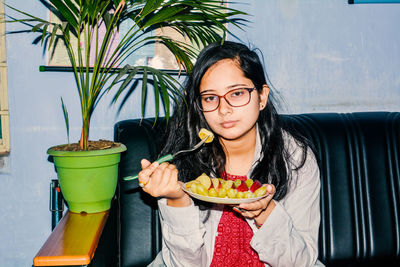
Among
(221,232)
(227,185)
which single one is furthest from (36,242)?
(227,185)

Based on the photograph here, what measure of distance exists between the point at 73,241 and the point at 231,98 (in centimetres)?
68

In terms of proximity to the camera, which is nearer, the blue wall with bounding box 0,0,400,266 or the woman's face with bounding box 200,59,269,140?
the woman's face with bounding box 200,59,269,140

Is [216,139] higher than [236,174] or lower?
higher

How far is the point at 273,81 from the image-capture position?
1.83 meters

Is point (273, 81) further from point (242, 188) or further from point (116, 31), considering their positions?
point (242, 188)

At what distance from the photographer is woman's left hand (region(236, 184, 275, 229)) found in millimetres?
935

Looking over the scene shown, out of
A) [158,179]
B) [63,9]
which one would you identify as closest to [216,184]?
[158,179]

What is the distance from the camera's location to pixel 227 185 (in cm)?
95

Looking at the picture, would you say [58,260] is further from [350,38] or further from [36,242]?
[350,38]

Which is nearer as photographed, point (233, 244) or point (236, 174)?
point (233, 244)

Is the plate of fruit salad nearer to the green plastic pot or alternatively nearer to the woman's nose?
the woman's nose

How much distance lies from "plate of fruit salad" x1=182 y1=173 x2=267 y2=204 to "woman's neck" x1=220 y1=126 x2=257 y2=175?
0.38m

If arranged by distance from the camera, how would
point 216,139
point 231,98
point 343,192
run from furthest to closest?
point 343,192, point 216,139, point 231,98

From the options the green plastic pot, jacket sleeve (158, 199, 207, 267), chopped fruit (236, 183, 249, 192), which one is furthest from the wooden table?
chopped fruit (236, 183, 249, 192)
